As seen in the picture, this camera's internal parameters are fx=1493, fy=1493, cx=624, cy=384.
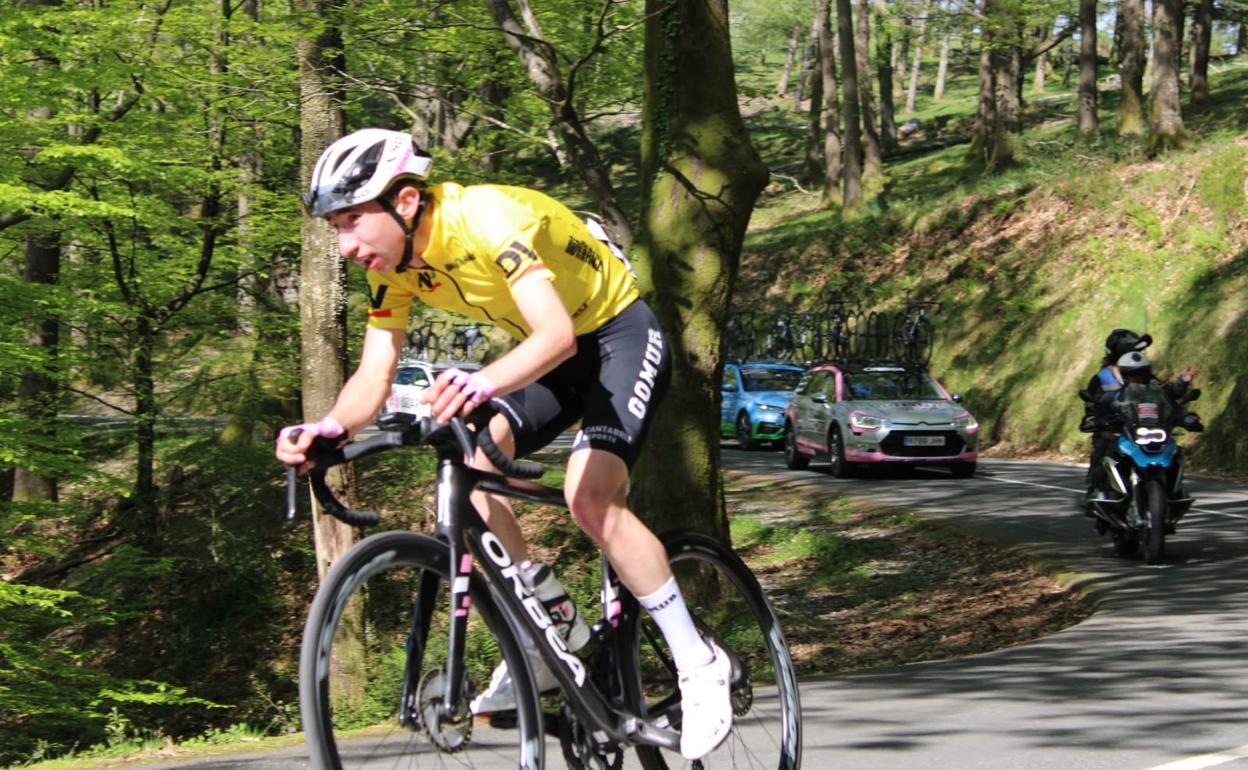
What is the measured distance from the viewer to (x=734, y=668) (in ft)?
16.1

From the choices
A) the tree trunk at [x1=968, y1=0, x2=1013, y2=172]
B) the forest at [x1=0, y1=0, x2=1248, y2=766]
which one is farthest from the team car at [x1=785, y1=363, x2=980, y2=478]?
the tree trunk at [x1=968, y1=0, x2=1013, y2=172]

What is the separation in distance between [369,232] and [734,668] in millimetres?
1909

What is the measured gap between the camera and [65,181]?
16797 mm

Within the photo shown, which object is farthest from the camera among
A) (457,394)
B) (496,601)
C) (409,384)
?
(409,384)

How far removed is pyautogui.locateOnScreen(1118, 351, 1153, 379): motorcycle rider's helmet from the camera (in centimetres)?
1330

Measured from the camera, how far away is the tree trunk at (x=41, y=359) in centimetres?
1548

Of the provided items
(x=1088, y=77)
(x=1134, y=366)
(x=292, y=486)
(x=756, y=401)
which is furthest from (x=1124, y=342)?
(x=1088, y=77)

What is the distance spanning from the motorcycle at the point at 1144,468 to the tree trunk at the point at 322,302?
267 inches

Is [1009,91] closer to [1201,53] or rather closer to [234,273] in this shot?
[1201,53]

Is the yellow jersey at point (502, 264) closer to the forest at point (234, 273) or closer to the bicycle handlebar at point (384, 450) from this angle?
the bicycle handlebar at point (384, 450)

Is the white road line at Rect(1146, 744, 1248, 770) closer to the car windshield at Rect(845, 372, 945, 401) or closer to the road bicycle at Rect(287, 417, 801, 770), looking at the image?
the road bicycle at Rect(287, 417, 801, 770)

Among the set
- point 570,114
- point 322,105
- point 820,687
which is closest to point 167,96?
point 322,105

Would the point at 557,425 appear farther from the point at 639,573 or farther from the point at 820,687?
the point at 820,687

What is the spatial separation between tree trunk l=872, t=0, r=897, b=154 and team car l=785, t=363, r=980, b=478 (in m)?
27.2
